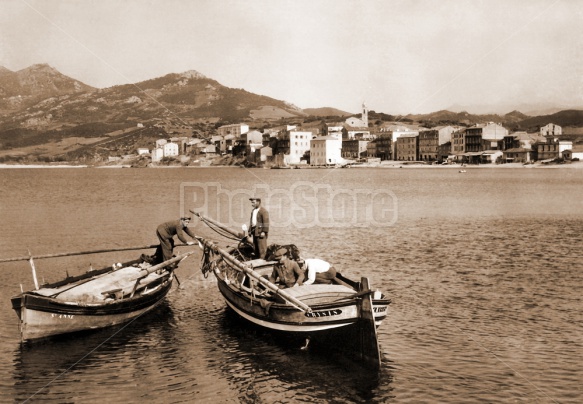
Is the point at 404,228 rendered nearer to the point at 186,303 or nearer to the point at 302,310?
the point at 186,303

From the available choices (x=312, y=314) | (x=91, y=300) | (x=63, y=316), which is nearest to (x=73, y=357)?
(x=63, y=316)

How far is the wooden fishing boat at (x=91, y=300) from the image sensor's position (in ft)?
60.8

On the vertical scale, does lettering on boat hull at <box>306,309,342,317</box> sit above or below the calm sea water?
above

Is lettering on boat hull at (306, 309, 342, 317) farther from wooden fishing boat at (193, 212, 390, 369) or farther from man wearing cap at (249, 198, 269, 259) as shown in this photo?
man wearing cap at (249, 198, 269, 259)

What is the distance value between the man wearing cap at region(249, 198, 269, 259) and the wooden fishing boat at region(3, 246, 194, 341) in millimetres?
3407

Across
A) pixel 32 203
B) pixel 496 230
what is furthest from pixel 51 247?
pixel 32 203

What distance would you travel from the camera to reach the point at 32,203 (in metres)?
78.9

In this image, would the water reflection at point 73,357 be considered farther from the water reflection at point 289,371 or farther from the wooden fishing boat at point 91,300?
the water reflection at point 289,371

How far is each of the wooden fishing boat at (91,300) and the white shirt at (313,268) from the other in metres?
6.24

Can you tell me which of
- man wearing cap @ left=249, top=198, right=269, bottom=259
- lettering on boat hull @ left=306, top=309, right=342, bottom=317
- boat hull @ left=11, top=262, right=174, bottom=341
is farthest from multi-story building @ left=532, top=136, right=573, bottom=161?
lettering on boat hull @ left=306, top=309, right=342, bottom=317

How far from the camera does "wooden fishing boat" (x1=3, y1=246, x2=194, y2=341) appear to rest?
1853 centimetres

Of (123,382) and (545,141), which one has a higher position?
(545,141)

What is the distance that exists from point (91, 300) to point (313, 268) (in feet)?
26.8

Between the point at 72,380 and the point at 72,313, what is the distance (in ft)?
10.9
